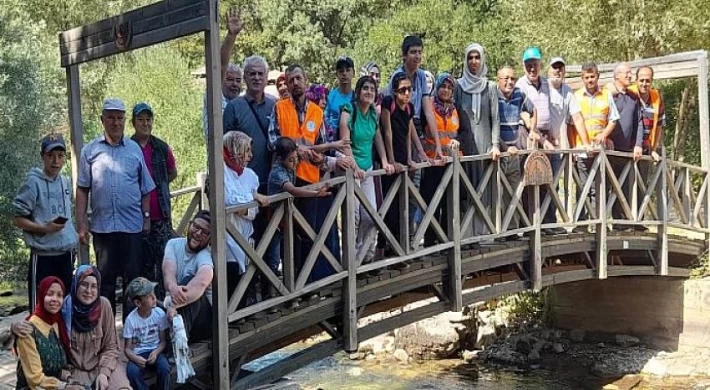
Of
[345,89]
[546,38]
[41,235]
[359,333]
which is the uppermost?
[546,38]

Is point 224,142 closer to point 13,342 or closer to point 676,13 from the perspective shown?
point 13,342

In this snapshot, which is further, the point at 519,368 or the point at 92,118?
the point at 92,118

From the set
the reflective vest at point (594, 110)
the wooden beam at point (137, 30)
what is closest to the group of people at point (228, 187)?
the wooden beam at point (137, 30)

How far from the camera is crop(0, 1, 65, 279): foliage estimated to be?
41.8 ft

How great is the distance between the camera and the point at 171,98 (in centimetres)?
1761

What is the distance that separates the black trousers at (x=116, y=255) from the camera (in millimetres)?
4922

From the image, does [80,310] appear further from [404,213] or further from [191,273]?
[404,213]

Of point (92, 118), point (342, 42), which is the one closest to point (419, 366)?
point (92, 118)

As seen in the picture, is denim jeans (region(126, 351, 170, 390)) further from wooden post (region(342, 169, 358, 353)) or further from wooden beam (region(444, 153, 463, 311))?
wooden beam (region(444, 153, 463, 311))

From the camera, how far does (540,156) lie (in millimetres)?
7559

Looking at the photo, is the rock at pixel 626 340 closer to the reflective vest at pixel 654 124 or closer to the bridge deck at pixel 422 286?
the bridge deck at pixel 422 286

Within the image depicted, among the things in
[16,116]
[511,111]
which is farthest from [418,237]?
[16,116]

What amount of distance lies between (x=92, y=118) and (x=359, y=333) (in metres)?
16.3

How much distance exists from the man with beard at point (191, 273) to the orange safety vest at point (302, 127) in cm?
91
